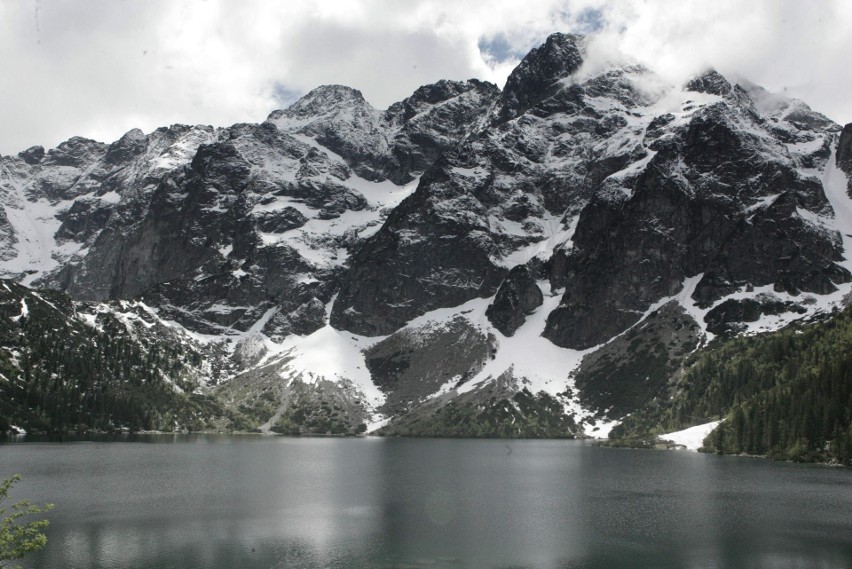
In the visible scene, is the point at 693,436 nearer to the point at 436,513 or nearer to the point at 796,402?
the point at 796,402

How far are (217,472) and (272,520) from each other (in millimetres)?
47837

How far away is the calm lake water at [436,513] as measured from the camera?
61.8m

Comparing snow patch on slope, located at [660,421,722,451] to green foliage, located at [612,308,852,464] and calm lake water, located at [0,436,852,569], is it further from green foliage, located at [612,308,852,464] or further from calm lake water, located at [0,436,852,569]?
calm lake water, located at [0,436,852,569]

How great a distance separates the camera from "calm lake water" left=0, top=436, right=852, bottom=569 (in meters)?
61.8

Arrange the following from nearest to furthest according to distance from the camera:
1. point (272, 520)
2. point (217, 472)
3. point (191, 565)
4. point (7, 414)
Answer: point (191, 565) → point (272, 520) → point (217, 472) → point (7, 414)

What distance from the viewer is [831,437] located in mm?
127188

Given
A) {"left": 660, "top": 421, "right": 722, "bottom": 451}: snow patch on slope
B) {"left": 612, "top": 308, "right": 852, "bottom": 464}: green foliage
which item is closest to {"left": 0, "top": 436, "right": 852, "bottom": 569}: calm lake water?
{"left": 612, "top": 308, "right": 852, "bottom": 464}: green foliage

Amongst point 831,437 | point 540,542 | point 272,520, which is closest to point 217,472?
point 272,520

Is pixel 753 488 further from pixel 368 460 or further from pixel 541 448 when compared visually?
pixel 541 448

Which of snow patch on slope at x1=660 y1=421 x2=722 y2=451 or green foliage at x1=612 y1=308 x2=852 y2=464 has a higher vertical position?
green foliage at x1=612 y1=308 x2=852 y2=464

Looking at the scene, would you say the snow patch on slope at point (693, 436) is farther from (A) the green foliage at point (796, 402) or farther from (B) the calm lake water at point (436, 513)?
(B) the calm lake water at point (436, 513)

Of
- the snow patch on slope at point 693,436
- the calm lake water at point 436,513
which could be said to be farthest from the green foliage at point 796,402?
the calm lake water at point 436,513

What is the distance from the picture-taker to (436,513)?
82500 mm

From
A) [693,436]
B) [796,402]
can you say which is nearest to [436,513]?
[796,402]
